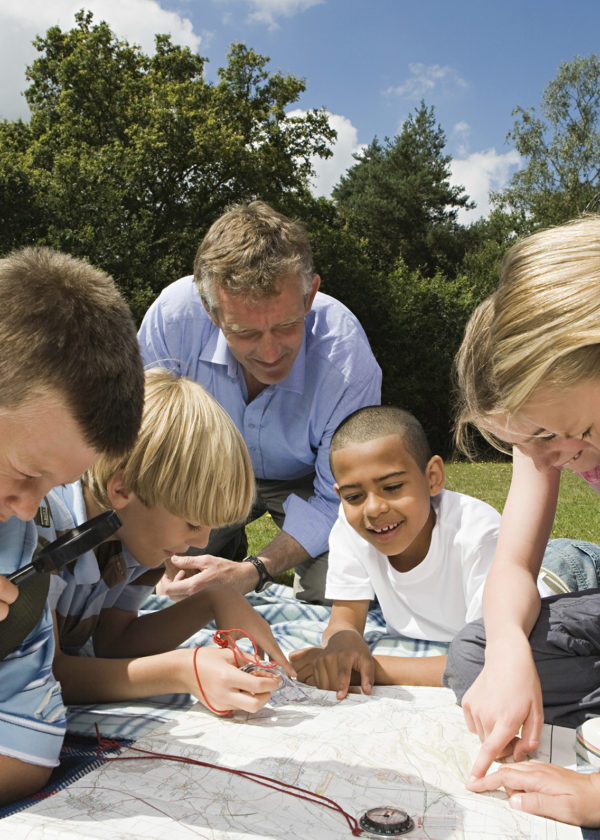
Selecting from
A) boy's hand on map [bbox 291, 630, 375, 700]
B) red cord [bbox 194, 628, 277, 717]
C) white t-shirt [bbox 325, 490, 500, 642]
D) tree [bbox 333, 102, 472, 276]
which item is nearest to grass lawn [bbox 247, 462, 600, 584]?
white t-shirt [bbox 325, 490, 500, 642]

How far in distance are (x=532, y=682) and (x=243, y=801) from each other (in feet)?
2.37

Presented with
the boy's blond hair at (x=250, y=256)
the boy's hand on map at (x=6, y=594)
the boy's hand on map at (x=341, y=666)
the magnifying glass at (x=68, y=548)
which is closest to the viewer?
the boy's hand on map at (x=6, y=594)

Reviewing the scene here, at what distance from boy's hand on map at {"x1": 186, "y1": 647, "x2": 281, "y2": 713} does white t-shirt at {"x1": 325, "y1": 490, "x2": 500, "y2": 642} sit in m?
0.96

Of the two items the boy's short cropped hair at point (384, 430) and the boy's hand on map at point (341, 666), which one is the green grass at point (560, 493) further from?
the boy's hand on map at point (341, 666)

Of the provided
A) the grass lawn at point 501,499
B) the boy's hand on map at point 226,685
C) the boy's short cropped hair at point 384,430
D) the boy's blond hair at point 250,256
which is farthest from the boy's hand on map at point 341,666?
the grass lawn at point 501,499

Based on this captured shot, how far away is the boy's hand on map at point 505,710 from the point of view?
66.8 inches

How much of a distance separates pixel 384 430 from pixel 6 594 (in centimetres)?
170

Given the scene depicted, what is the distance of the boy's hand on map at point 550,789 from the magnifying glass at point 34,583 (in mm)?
1028

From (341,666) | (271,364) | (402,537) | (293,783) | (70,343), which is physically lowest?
(341,666)

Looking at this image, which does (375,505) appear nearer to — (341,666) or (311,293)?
(341,666)

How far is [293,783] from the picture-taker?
164 centimetres

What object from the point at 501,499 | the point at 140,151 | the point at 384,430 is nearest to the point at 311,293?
the point at 384,430

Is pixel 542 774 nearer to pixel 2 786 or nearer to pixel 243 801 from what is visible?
pixel 243 801

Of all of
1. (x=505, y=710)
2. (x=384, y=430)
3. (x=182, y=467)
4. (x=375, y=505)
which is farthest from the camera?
(x=384, y=430)
